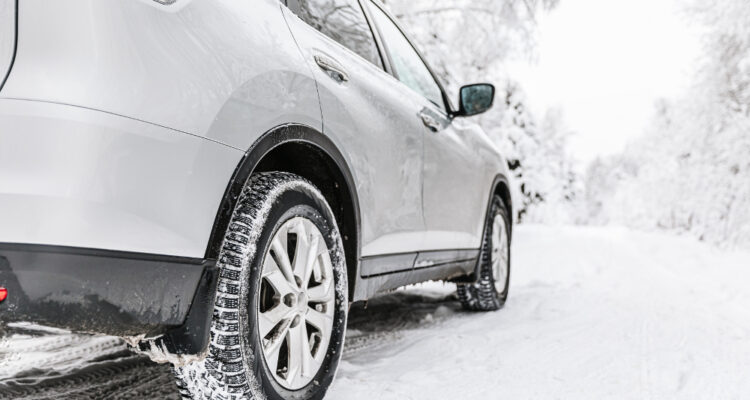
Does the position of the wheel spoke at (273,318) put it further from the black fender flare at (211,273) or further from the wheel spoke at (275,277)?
the black fender flare at (211,273)

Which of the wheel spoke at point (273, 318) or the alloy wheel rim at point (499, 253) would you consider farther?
the alloy wheel rim at point (499, 253)

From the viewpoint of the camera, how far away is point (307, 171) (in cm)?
209

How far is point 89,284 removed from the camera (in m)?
1.20

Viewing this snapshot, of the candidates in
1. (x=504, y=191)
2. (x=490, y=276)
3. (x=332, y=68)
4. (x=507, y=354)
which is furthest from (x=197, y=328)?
(x=504, y=191)

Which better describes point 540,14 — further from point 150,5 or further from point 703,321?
point 150,5

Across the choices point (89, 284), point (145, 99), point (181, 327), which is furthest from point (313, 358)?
point (145, 99)

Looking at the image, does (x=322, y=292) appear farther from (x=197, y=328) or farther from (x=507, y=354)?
(x=507, y=354)

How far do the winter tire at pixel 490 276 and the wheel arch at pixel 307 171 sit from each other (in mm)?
1969

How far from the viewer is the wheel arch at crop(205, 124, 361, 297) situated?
5.00 ft

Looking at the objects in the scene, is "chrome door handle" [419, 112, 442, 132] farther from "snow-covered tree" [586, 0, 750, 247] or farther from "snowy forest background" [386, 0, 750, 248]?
"snow-covered tree" [586, 0, 750, 247]

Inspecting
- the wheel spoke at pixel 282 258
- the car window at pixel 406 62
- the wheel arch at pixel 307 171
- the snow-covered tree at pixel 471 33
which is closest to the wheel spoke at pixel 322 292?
the wheel spoke at pixel 282 258

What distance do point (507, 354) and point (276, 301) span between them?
1508 mm

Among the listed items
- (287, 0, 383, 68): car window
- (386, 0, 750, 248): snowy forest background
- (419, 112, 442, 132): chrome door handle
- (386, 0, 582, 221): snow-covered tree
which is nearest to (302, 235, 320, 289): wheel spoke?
(287, 0, 383, 68): car window

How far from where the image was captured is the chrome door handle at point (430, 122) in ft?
9.70
